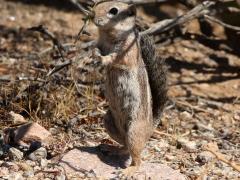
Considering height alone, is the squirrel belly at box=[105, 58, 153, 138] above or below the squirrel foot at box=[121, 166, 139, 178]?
above

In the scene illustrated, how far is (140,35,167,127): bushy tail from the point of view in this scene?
180 inches

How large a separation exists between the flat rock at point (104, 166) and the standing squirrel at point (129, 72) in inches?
4.2

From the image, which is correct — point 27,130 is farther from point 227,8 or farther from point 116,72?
point 227,8

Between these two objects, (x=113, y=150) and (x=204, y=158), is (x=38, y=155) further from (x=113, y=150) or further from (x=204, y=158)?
(x=204, y=158)

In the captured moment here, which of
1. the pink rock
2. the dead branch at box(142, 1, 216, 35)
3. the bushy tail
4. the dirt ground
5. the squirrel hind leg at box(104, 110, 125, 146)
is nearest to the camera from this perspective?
the bushy tail

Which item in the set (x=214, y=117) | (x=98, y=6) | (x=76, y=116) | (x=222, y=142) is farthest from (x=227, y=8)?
(x=98, y=6)

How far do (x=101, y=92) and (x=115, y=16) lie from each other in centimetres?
177

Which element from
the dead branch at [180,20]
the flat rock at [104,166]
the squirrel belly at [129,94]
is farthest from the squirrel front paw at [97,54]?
the dead branch at [180,20]

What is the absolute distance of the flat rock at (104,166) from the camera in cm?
451

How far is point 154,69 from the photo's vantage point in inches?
181

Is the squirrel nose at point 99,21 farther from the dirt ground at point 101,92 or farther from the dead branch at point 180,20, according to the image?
the dead branch at point 180,20

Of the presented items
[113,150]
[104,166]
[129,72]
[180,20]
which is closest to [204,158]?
[113,150]

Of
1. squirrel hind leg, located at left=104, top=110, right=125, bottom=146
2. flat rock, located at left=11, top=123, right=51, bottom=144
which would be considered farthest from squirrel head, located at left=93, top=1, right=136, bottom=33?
flat rock, located at left=11, top=123, right=51, bottom=144

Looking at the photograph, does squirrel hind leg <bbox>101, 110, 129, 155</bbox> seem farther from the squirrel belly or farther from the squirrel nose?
the squirrel nose
